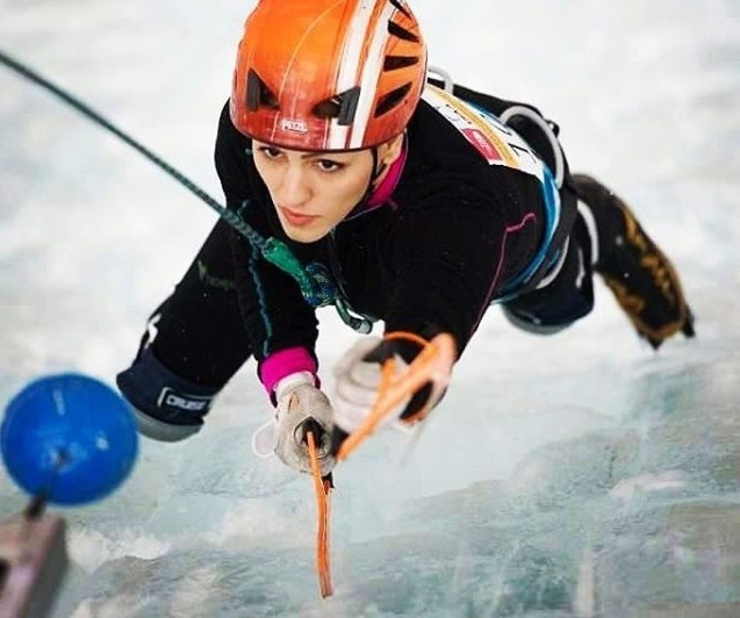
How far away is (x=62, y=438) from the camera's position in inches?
54.7

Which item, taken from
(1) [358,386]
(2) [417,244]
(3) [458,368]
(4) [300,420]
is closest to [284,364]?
(4) [300,420]

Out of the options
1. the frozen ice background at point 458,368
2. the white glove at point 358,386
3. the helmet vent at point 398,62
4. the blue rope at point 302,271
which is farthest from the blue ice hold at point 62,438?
the frozen ice background at point 458,368

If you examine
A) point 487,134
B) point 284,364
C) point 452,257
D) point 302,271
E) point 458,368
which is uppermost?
point 452,257

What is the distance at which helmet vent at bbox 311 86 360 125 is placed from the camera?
173 centimetres

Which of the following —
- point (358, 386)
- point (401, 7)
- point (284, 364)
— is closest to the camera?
point (358, 386)

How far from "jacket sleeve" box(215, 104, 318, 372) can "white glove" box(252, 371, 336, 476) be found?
0.24ft

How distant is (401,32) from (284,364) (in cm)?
46

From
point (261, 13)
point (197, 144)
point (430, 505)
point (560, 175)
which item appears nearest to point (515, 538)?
point (430, 505)

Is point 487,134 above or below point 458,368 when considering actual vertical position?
above

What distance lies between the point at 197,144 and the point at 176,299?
111 centimetres

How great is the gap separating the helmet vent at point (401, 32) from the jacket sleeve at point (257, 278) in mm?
286

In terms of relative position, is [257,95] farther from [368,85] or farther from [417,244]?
[417,244]

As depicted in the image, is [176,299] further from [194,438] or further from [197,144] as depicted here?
[197,144]

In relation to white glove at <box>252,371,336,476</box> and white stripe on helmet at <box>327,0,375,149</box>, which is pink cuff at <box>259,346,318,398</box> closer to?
white glove at <box>252,371,336,476</box>
